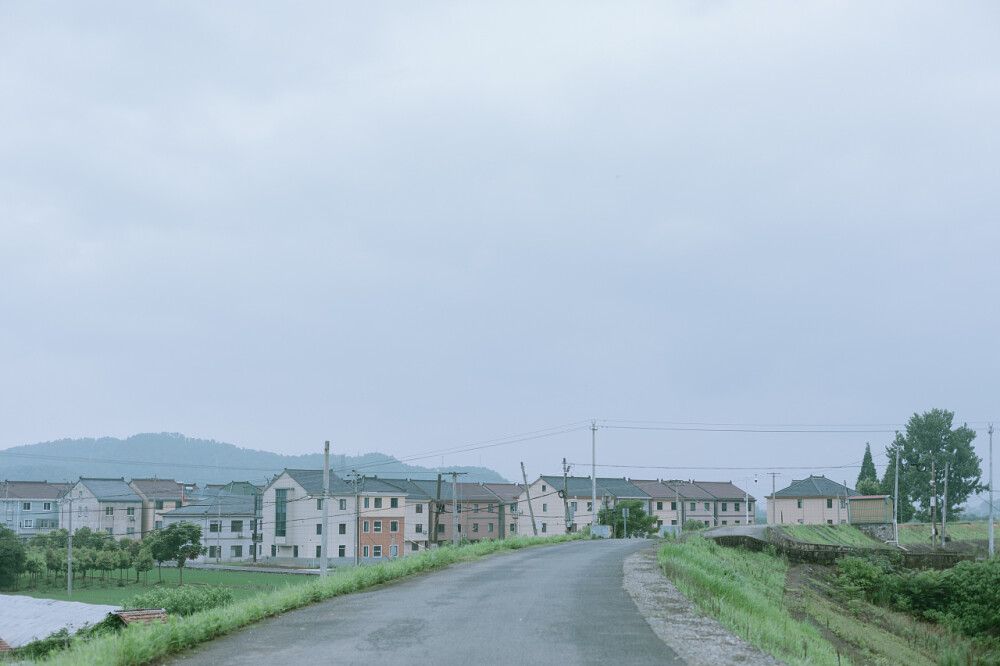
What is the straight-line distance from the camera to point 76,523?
98250 mm

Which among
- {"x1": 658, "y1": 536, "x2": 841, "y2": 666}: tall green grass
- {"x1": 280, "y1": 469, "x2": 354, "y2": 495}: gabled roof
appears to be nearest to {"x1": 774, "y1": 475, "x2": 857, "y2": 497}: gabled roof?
{"x1": 280, "y1": 469, "x2": 354, "y2": 495}: gabled roof

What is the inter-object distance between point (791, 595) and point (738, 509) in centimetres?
8417

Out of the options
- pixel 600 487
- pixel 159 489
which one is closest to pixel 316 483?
pixel 600 487

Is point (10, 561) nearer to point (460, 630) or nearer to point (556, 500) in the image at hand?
point (556, 500)

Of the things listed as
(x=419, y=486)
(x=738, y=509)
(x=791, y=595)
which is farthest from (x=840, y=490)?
(x=791, y=595)

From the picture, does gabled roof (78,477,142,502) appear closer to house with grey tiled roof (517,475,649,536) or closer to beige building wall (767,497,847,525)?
house with grey tiled roof (517,475,649,536)

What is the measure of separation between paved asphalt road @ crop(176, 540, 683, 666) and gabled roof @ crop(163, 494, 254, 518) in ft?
240

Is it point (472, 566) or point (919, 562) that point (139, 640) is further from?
point (919, 562)

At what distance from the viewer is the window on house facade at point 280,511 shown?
77.2m

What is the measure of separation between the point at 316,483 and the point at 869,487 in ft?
193

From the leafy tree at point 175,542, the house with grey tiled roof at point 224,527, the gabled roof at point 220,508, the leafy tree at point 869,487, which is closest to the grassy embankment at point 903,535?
the leafy tree at point 869,487

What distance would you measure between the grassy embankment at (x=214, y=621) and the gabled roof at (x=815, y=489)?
70857 mm

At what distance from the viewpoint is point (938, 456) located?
284 feet

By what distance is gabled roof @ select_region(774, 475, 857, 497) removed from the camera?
81938mm
